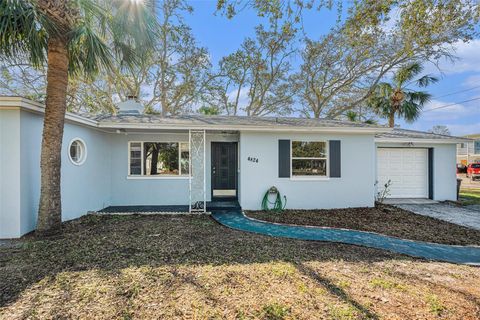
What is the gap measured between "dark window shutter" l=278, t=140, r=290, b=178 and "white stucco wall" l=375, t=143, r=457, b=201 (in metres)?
5.18

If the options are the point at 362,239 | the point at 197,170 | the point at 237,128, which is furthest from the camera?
the point at 197,170

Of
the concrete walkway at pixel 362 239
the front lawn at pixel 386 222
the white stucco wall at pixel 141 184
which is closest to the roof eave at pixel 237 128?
the white stucco wall at pixel 141 184

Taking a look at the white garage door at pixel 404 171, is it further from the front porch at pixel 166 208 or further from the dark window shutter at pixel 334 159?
the front porch at pixel 166 208

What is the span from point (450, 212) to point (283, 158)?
5.96 meters

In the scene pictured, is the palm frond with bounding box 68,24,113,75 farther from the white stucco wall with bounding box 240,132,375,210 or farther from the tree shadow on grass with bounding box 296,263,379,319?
the tree shadow on grass with bounding box 296,263,379,319

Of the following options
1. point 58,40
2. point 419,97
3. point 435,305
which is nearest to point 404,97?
point 419,97

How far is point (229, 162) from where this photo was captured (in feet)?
31.0

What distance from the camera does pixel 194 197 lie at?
29.6ft

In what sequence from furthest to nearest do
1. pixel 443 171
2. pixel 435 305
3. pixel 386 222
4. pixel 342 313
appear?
pixel 443 171 < pixel 386 222 < pixel 435 305 < pixel 342 313

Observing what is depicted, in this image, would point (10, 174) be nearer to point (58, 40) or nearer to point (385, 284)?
point (58, 40)

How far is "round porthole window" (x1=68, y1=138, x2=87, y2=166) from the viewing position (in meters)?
6.91

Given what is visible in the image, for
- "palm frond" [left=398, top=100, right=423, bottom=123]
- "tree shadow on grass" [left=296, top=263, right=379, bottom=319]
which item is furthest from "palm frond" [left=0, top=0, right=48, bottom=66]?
"palm frond" [left=398, top=100, right=423, bottom=123]

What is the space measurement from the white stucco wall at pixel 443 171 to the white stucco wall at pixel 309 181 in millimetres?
2877

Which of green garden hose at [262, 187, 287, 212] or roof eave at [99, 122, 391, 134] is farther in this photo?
green garden hose at [262, 187, 287, 212]
